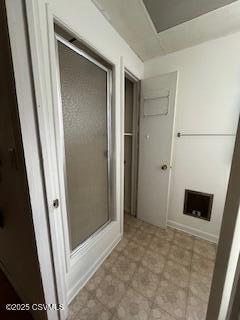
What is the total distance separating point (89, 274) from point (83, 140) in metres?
1.26

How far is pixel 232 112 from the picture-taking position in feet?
5.25

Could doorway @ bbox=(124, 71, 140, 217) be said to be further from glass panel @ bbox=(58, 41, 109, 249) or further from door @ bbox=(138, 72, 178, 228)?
glass panel @ bbox=(58, 41, 109, 249)

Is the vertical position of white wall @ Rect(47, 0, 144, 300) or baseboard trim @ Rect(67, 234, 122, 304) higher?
white wall @ Rect(47, 0, 144, 300)

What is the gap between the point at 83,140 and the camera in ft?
4.24

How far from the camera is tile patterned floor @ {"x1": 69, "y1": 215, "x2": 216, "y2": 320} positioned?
1.13 metres

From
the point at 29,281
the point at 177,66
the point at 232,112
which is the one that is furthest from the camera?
the point at 177,66

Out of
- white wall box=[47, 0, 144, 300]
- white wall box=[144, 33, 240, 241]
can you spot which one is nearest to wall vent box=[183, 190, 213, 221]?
white wall box=[144, 33, 240, 241]

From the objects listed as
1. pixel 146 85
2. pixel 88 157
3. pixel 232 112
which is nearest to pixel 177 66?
pixel 146 85

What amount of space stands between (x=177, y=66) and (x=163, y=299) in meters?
2.44

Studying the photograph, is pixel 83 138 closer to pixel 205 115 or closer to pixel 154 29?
pixel 154 29

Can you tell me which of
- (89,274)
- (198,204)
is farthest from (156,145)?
(89,274)

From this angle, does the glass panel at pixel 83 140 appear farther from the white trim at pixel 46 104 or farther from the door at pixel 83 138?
the white trim at pixel 46 104

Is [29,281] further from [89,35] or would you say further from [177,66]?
[177,66]

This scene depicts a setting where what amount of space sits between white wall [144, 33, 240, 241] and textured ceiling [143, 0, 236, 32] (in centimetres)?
48
